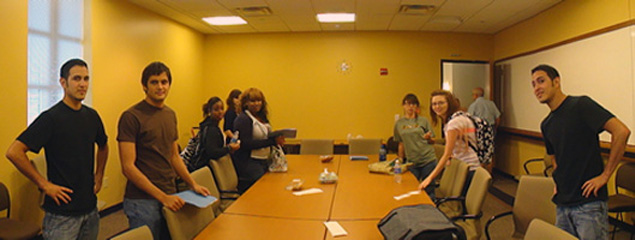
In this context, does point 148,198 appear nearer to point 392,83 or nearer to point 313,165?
point 313,165

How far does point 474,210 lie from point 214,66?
5.72 meters

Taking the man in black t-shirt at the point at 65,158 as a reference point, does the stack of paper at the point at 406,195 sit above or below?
below

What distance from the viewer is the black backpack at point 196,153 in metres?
3.53

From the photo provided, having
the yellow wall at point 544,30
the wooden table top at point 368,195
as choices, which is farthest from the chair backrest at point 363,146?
the yellow wall at point 544,30

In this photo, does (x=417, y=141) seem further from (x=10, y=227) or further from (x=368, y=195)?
(x=10, y=227)

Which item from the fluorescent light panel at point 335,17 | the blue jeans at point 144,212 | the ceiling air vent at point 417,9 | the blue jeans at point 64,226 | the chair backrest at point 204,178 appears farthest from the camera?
the fluorescent light panel at point 335,17

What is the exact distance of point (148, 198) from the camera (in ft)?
6.82

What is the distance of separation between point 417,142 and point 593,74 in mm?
2381

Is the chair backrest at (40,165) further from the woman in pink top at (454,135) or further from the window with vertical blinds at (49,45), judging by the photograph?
the woman in pink top at (454,135)

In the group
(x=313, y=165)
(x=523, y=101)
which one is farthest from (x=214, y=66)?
(x=523, y=101)

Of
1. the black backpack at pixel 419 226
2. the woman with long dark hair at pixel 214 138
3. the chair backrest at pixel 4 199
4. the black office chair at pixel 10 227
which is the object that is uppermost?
the woman with long dark hair at pixel 214 138

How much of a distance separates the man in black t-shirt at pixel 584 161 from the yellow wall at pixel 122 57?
4534 millimetres

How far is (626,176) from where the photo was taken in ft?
11.8

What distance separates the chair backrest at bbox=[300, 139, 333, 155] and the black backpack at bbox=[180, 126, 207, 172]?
5.91 feet
